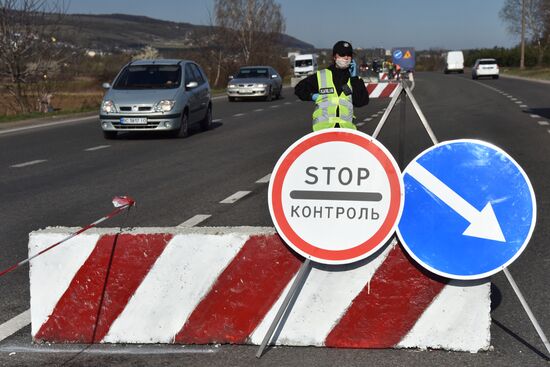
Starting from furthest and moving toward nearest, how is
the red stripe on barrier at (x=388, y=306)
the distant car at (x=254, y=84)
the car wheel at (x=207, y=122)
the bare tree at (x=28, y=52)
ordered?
the distant car at (x=254, y=84) < the bare tree at (x=28, y=52) < the car wheel at (x=207, y=122) < the red stripe on barrier at (x=388, y=306)

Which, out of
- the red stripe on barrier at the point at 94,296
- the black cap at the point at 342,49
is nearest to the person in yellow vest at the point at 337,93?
the black cap at the point at 342,49

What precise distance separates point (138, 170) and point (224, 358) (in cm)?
877

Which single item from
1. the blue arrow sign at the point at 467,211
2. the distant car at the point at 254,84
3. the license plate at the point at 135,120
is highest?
the blue arrow sign at the point at 467,211

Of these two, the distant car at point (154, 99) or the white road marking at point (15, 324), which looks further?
the distant car at point (154, 99)

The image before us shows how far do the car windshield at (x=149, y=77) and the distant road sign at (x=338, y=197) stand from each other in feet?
48.6

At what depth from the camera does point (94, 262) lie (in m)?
4.78

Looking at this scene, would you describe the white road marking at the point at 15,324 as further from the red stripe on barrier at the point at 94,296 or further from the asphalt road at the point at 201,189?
the red stripe on barrier at the point at 94,296

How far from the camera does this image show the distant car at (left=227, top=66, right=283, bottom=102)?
120ft

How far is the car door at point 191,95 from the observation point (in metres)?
19.3

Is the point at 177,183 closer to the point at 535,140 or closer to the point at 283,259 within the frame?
the point at 283,259

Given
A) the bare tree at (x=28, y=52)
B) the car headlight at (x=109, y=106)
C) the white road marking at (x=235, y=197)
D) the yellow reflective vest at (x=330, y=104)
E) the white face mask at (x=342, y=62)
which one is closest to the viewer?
the white face mask at (x=342, y=62)

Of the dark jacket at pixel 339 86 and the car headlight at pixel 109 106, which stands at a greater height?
the dark jacket at pixel 339 86

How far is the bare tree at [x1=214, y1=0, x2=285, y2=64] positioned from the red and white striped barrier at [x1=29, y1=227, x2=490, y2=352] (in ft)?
257

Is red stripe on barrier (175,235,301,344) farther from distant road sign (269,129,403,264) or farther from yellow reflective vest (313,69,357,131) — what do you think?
yellow reflective vest (313,69,357,131)
